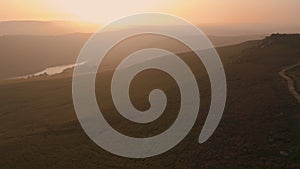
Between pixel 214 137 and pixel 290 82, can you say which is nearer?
pixel 214 137

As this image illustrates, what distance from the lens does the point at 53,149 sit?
4603 cm

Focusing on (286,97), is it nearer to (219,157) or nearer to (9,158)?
(219,157)

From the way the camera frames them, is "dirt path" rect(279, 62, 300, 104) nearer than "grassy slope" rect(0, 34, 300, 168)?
No

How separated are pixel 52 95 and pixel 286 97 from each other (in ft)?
179

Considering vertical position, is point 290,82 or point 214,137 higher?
point 290,82

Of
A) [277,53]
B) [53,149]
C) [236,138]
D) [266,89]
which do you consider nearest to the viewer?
[236,138]

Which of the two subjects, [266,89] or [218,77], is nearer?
[266,89]

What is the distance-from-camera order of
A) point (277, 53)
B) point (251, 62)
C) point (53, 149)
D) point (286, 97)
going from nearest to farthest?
1. point (53, 149)
2. point (286, 97)
3. point (251, 62)
4. point (277, 53)

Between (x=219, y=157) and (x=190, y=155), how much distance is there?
3.20m

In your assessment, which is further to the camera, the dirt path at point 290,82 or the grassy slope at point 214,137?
the dirt path at point 290,82

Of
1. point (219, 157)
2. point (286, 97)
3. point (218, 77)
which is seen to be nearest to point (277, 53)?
point (218, 77)

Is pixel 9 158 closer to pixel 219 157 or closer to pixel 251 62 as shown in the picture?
pixel 219 157

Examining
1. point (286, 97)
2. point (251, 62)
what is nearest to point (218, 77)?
point (251, 62)

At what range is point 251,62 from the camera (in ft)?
253
